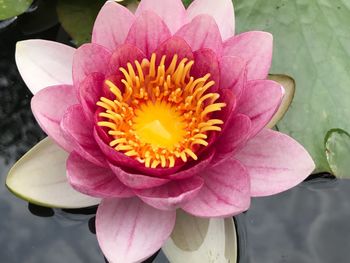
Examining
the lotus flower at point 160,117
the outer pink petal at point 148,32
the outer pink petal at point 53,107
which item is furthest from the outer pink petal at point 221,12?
the outer pink petal at point 53,107

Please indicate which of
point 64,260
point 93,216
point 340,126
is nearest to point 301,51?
point 340,126

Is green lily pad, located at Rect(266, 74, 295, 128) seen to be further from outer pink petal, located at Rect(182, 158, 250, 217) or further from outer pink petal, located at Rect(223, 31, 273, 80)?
outer pink petal, located at Rect(182, 158, 250, 217)

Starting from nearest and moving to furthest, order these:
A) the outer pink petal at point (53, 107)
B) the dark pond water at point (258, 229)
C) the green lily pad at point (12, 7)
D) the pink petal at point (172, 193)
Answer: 1. the pink petal at point (172, 193)
2. the outer pink petal at point (53, 107)
3. the dark pond water at point (258, 229)
4. the green lily pad at point (12, 7)

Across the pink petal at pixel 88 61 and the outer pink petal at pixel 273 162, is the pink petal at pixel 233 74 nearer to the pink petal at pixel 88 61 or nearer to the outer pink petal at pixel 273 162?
the outer pink petal at pixel 273 162

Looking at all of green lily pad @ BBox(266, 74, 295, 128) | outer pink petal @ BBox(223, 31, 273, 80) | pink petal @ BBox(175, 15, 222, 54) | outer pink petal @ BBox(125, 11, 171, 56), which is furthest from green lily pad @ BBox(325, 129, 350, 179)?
outer pink petal @ BBox(125, 11, 171, 56)

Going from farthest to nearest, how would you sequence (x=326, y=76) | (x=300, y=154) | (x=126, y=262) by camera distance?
(x=326, y=76)
(x=300, y=154)
(x=126, y=262)

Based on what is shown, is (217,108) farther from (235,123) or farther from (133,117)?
(133,117)

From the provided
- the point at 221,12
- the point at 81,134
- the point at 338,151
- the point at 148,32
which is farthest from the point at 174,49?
the point at 338,151
